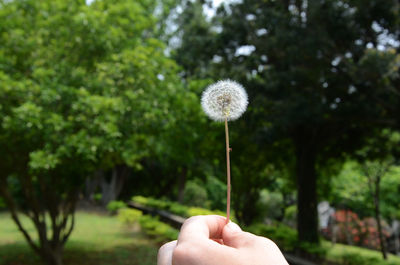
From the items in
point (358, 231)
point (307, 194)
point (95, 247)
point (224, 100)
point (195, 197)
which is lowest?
point (358, 231)

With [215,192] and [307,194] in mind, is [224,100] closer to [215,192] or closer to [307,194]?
[307,194]

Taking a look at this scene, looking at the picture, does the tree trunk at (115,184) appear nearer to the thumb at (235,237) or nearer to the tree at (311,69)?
the tree at (311,69)

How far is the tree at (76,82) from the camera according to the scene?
5578 mm

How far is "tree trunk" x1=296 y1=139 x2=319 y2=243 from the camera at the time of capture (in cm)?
1019

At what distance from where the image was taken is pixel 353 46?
7.01 m

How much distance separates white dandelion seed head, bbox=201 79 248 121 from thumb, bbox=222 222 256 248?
487mm

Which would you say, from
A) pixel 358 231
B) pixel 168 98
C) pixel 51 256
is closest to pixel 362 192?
pixel 358 231

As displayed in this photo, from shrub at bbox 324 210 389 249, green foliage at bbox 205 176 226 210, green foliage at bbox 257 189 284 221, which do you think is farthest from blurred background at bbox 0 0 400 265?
green foliage at bbox 205 176 226 210

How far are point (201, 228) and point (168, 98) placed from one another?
6.81m

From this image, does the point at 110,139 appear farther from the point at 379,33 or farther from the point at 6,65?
the point at 379,33

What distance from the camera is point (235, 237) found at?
39.8 inches

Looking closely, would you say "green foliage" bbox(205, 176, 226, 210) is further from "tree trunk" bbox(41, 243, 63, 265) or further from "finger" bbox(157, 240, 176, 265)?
"finger" bbox(157, 240, 176, 265)

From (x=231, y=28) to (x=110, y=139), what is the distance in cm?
506

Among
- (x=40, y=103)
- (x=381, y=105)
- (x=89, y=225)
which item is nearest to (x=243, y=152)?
(x=381, y=105)
